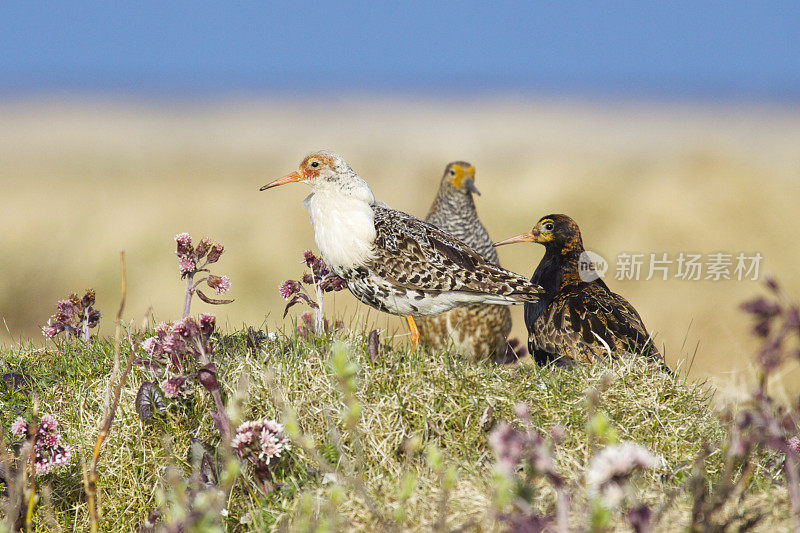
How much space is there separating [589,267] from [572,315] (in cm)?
96

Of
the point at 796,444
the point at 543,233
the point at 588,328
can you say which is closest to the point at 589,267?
the point at 543,233

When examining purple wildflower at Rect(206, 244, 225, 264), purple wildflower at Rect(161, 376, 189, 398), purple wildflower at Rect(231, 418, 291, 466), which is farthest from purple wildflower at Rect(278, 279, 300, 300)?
purple wildflower at Rect(231, 418, 291, 466)

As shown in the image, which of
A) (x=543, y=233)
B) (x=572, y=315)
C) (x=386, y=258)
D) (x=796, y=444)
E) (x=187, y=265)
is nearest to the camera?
Answer: (x=796, y=444)

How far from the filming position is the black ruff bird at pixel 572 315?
5.33 meters

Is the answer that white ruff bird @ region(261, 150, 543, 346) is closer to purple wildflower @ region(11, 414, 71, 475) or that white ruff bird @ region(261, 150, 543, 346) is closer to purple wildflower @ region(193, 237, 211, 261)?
purple wildflower @ region(193, 237, 211, 261)

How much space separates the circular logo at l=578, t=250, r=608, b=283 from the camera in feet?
20.6

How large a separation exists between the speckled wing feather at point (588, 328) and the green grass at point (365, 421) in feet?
2.14

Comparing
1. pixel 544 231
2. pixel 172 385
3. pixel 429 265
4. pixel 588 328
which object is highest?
pixel 544 231

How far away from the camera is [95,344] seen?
4.95 m

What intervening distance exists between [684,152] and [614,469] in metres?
19.4

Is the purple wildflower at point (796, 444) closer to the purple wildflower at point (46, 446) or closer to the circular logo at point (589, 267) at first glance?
the circular logo at point (589, 267)

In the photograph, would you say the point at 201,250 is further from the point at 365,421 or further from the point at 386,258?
the point at 365,421

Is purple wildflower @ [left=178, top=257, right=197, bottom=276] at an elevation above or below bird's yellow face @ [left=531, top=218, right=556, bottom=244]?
below

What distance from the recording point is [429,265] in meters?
5.43
